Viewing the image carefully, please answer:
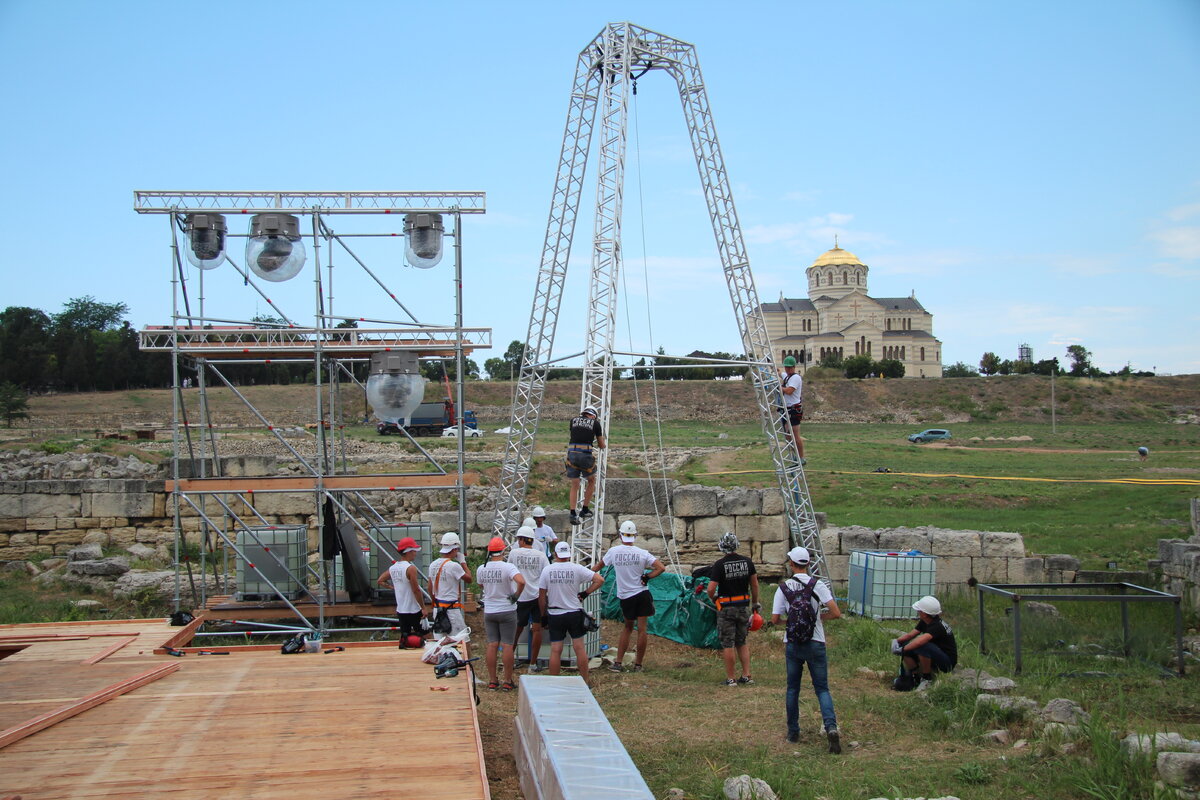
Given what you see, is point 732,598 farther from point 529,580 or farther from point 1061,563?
point 1061,563

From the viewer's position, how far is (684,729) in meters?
8.08

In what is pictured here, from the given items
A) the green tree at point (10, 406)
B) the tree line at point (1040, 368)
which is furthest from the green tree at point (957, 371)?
the green tree at point (10, 406)

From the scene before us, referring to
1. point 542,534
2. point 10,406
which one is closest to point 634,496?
point 542,534

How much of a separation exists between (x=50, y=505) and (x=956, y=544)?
14939 millimetres

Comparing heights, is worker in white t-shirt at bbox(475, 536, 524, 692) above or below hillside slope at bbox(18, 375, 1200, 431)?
below

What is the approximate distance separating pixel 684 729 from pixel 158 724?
408 cm

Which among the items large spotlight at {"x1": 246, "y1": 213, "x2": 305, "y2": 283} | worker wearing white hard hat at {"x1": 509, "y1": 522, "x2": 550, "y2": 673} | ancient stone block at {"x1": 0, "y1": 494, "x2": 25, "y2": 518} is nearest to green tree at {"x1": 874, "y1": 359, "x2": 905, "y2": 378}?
ancient stone block at {"x1": 0, "y1": 494, "x2": 25, "y2": 518}

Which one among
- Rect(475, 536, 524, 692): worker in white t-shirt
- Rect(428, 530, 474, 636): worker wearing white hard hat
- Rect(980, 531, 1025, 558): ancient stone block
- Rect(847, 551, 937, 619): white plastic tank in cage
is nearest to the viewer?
Rect(428, 530, 474, 636): worker wearing white hard hat

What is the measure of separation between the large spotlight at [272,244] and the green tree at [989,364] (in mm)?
→ 91259

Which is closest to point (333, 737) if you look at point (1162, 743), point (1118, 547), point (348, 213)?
point (1162, 743)

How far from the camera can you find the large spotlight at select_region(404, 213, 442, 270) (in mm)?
10781

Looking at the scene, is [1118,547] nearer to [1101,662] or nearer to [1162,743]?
[1101,662]

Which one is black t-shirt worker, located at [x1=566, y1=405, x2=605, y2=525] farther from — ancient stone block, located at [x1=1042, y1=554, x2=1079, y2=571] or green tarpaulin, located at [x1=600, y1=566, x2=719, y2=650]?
ancient stone block, located at [x1=1042, y1=554, x2=1079, y2=571]

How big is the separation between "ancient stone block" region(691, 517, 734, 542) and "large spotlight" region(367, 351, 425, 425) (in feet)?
20.5
